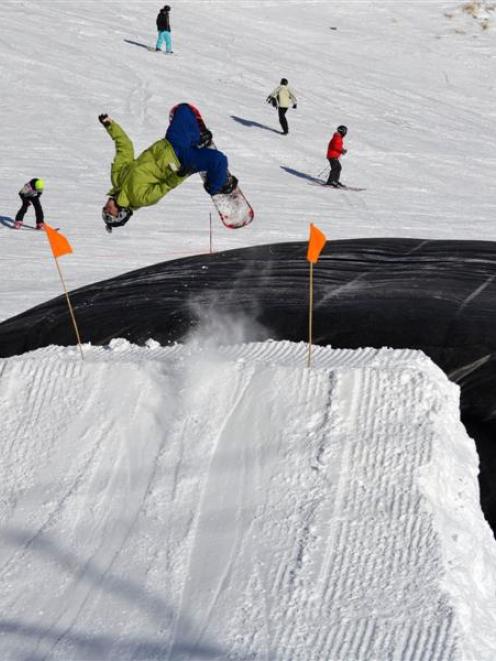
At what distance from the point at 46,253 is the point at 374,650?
9.24 metres

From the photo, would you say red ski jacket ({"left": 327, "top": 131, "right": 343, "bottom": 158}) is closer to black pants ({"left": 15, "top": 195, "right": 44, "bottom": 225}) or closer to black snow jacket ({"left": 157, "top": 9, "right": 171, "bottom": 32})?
black pants ({"left": 15, "top": 195, "right": 44, "bottom": 225})

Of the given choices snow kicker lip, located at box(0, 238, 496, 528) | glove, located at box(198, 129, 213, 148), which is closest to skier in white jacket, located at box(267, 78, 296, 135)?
snow kicker lip, located at box(0, 238, 496, 528)

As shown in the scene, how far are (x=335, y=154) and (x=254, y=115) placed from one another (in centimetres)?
457

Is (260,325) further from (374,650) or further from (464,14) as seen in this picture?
(464,14)

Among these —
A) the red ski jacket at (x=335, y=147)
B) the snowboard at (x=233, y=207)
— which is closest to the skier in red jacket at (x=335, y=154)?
the red ski jacket at (x=335, y=147)

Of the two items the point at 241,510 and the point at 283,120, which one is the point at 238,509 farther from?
the point at 283,120

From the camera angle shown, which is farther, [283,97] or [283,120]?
[283,120]

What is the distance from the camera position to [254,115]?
66.3ft

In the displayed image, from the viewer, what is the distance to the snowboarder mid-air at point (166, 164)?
723 centimetres

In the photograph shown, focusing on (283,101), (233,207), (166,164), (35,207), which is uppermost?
(166,164)

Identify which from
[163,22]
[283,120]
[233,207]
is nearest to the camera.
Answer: [233,207]

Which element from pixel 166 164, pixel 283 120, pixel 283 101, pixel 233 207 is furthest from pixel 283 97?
pixel 166 164

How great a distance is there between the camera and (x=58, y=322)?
680 centimetres

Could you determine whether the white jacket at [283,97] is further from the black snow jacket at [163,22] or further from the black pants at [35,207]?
the black pants at [35,207]
